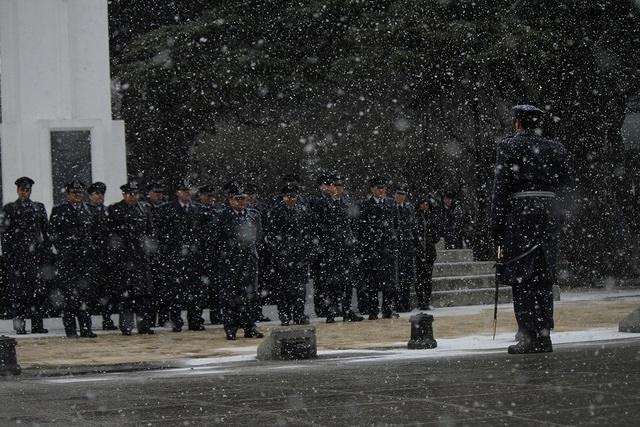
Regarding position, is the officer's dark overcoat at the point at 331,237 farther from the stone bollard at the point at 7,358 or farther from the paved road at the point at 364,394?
the paved road at the point at 364,394

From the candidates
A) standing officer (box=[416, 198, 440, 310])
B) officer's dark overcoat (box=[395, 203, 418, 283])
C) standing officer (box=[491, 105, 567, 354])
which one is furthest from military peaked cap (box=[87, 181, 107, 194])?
standing officer (box=[491, 105, 567, 354])

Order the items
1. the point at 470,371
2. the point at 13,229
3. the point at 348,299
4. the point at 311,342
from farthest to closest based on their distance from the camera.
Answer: the point at 348,299 < the point at 13,229 < the point at 311,342 < the point at 470,371

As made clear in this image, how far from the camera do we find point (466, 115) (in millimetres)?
31156

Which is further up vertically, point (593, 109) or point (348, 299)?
point (593, 109)

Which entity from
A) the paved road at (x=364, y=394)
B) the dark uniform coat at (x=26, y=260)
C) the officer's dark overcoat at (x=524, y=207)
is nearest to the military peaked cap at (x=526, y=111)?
the officer's dark overcoat at (x=524, y=207)

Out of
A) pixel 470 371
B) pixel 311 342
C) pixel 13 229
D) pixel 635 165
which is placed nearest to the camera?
pixel 470 371

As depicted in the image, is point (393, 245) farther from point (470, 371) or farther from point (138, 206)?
point (470, 371)

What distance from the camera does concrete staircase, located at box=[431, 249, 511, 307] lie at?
75.7 feet

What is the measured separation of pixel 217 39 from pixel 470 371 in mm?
20887

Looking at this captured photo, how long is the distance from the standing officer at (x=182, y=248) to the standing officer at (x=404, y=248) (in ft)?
11.5

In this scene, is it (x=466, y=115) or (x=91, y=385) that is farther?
(x=466, y=115)

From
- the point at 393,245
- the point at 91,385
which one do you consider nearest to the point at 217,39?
the point at 393,245

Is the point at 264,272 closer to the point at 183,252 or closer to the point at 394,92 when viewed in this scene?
the point at 183,252

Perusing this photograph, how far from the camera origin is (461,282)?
944 inches
